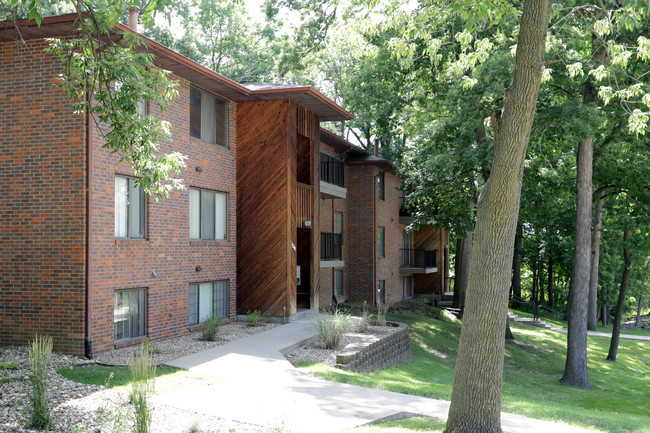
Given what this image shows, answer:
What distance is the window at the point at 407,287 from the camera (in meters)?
33.7

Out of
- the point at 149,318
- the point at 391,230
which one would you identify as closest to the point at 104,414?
the point at 149,318

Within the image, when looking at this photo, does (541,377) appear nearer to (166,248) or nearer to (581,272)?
(581,272)

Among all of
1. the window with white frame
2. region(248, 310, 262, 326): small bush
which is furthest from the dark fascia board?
the window with white frame

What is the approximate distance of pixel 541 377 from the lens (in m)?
19.0

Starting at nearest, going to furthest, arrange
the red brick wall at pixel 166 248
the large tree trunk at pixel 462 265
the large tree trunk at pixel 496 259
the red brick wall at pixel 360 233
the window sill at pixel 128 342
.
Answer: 1. the large tree trunk at pixel 496 259
2. the red brick wall at pixel 166 248
3. the window sill at pixel 128 342
4. the red brick wall at pixel 360 233
5. the large tree trunk at pixel 462 265

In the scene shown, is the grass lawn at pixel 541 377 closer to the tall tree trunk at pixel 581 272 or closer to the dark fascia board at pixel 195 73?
the tall tree trunk at pixel 581 272

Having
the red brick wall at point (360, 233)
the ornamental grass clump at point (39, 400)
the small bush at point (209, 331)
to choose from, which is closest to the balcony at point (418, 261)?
the red brick wall at point (360, 233)

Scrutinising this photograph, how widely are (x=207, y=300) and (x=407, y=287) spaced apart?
2021cm

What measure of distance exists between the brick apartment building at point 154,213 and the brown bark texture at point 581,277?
7.58 meters

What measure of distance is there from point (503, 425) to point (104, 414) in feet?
17.3

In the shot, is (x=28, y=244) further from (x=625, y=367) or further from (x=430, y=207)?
(x=625, y=367)

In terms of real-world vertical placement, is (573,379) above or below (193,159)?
below

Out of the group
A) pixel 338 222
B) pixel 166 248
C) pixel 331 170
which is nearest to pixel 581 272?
pixel 331 170

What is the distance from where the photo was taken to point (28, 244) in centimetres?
1202
